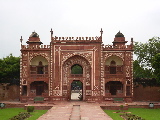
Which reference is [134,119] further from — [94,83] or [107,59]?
[107,59]

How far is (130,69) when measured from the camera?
1300 inches

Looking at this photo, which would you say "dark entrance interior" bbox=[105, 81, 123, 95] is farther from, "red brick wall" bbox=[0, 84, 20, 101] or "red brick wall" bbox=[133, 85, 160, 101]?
"red brick wall" bbox=[0, 84, 20, 101]

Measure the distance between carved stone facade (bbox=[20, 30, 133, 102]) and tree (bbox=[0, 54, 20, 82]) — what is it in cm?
511

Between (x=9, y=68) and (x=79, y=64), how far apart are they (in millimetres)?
10684

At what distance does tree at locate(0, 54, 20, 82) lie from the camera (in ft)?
124

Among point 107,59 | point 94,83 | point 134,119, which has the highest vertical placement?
point 107,59

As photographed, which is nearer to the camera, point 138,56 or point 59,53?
point 59,53

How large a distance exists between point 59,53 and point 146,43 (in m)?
12.6

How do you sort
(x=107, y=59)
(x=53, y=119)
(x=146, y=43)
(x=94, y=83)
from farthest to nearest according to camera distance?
1. (x=146, y=43)
2. (x=107, y=59)
3. (x=94, y=83)
4. (x=53, y=119)

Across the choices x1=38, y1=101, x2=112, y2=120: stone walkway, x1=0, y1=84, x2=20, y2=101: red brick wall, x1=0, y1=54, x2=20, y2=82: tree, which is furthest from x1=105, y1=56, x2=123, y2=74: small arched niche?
x1=0, y1=54, x2=20, y2=82: tree

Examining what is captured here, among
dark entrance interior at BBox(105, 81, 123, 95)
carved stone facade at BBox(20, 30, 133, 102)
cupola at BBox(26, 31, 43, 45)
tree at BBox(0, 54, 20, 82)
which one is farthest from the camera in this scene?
tree at BBox(0, 54, 20, 82)

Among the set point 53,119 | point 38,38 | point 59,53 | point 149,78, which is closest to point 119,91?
point 149,78

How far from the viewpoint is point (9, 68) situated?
38.0 meters

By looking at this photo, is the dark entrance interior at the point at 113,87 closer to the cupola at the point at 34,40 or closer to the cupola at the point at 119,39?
the cupola at the point at 119,39
